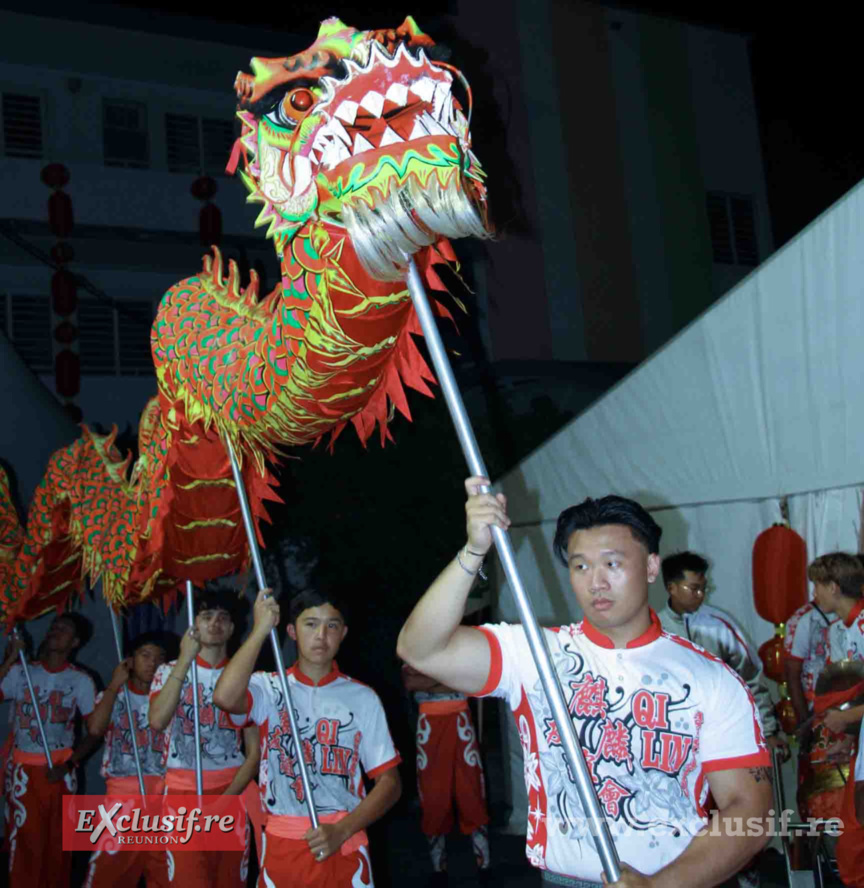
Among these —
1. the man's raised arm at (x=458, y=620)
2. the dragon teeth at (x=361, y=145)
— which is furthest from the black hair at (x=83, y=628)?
the dragon teeth at (x=361, y=145)

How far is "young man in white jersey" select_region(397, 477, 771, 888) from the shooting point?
143 cm

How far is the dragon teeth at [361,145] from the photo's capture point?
142cm

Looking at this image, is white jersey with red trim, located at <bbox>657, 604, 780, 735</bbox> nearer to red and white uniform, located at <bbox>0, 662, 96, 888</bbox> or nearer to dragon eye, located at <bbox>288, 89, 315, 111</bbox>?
dragon eye, located at <bbox>288, 89, 315, 111</bbox>

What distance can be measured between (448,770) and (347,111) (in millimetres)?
3989

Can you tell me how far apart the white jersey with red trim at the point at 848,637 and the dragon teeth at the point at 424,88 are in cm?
Answer: 237

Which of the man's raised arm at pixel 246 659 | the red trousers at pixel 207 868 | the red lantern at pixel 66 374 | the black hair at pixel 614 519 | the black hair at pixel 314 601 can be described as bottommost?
the red trousers at pixel 207 868

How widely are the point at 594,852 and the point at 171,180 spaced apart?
10.2m

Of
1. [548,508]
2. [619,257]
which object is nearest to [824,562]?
[548,508]

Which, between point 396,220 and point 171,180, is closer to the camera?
point 396,220

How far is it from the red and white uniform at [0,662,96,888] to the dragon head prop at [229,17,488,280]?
363cm

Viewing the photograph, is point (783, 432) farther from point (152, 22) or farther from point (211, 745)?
point (152, 22)

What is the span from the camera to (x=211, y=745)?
3.59m

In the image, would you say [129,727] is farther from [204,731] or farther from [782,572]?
[782,572]

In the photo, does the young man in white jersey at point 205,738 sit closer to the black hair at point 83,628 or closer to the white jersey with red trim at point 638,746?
the white jersey with red trim at point 638,746
